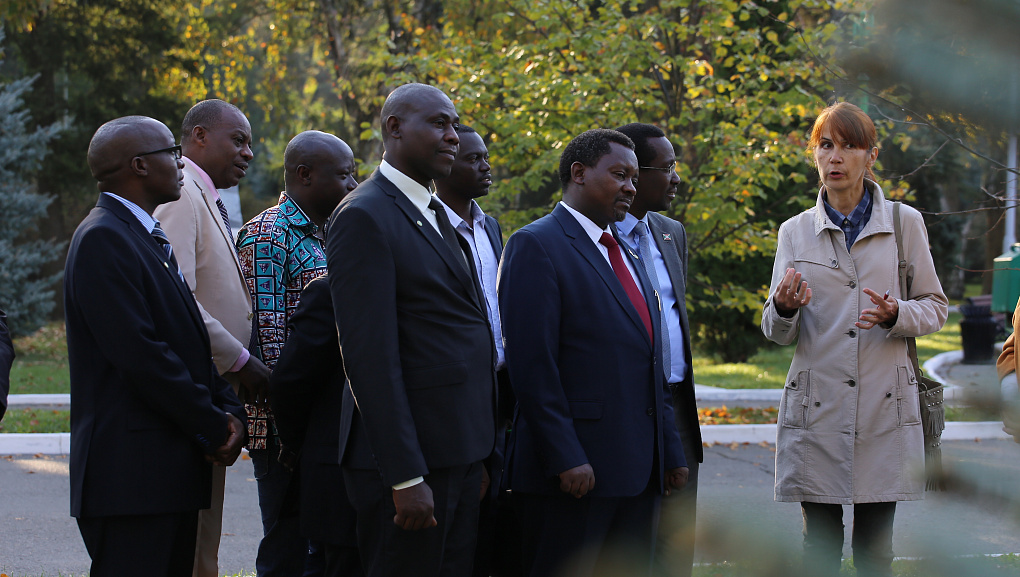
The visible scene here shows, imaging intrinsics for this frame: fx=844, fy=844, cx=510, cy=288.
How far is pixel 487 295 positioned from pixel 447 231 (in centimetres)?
108

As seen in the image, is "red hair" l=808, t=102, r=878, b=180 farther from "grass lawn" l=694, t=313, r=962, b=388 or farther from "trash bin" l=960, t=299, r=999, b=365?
"trash bin" l=960, t=299, r=999, b=365

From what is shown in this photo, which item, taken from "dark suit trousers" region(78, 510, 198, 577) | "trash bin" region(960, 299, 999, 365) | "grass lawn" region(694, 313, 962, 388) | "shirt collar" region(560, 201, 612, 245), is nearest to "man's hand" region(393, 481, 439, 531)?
"dark suit trousers" region(78, 510, 198, 577)

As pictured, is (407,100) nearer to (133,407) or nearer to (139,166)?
(139,166)

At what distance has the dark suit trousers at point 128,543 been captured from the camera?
8.97ft

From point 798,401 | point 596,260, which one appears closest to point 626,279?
point 596,260

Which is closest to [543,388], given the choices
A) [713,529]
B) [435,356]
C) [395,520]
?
[435,356]

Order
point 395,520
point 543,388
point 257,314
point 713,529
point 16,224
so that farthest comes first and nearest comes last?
point 16,224 → point 257,314 → point 543,388 → point 395,520 → point 713,529

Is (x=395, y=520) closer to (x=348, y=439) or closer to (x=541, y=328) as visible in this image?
(x=348, y=439)

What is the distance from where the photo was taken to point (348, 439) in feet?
8.86

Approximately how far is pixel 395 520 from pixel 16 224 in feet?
51.9

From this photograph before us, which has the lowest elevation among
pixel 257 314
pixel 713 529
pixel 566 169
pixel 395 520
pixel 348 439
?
pixel 395 520

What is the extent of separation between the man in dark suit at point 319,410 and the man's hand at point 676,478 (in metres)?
1.28

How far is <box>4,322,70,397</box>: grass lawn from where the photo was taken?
1147 cm

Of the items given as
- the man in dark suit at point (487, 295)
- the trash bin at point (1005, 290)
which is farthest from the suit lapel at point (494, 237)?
the trash bin at point (1005, 290)
